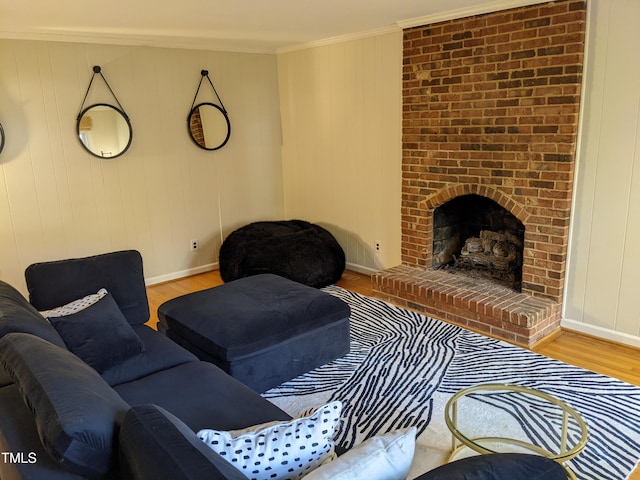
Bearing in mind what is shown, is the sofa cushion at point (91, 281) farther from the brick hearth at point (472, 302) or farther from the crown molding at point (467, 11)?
the crown molding at point (467, 11)

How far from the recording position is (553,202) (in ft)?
11.5

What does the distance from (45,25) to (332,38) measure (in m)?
2.37

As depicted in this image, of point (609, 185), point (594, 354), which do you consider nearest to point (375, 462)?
point (594, 354)

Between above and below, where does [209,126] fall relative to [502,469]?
above

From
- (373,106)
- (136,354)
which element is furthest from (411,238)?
(136,354)

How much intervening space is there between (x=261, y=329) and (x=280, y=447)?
4.74 feet

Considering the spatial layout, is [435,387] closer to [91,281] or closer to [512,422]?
[512,422]

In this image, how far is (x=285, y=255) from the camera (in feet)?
15.0

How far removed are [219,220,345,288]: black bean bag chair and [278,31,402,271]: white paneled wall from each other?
0.36 m

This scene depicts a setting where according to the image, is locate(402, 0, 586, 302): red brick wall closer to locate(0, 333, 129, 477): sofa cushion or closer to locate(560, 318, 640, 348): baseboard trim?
locate(560, 318, 640, 348): baseboard trim

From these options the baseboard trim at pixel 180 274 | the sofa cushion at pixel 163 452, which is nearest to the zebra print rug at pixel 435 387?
the sofa cushion at pixel 163 452

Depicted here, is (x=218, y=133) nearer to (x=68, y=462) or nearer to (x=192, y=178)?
(x=192, y=178)

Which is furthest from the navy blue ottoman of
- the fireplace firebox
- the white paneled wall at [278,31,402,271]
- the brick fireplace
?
the white paneled wall at [278,31,402,271]

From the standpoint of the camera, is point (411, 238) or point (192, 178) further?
point (192, 178)
